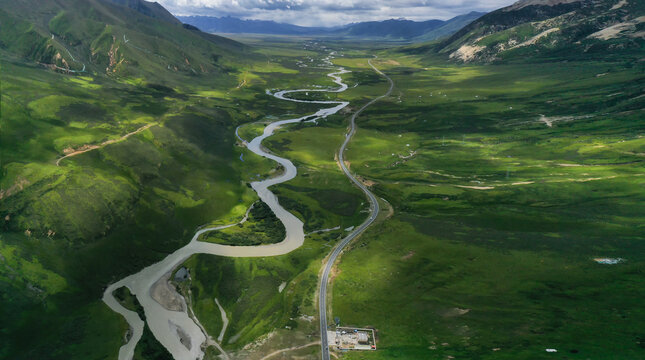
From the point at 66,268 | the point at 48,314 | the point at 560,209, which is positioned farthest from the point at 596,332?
the point at 66,268

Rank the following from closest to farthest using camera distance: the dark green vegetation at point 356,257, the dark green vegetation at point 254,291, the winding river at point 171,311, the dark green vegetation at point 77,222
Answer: the dark green vegetation at point 356,257 → the winding river at point 171,311 → the dark green vegetation at point 77,222 → the dark green vegetation at point 254,291

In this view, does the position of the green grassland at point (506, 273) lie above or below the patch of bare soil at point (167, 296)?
above

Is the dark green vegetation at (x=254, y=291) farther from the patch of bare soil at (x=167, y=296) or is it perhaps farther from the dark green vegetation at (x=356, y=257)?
the patch of bare soil at (x=167, y=296)

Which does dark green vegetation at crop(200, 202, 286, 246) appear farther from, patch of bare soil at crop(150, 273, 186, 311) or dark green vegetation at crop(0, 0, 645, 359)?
patch of bare soil at crop(150, 273, 186, 311)

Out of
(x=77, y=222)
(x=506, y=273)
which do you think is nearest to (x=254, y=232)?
(x=77, y=222)

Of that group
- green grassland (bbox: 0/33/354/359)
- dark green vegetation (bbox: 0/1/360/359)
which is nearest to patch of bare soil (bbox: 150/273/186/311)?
green grassland (bbox: 0/33/354/359)

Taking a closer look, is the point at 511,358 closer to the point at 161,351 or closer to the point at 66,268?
the point at 161,351

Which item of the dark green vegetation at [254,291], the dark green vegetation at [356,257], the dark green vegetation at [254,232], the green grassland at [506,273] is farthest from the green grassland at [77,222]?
the green grassland at [506,273]

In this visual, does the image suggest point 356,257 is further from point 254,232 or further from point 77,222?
point 77,222
